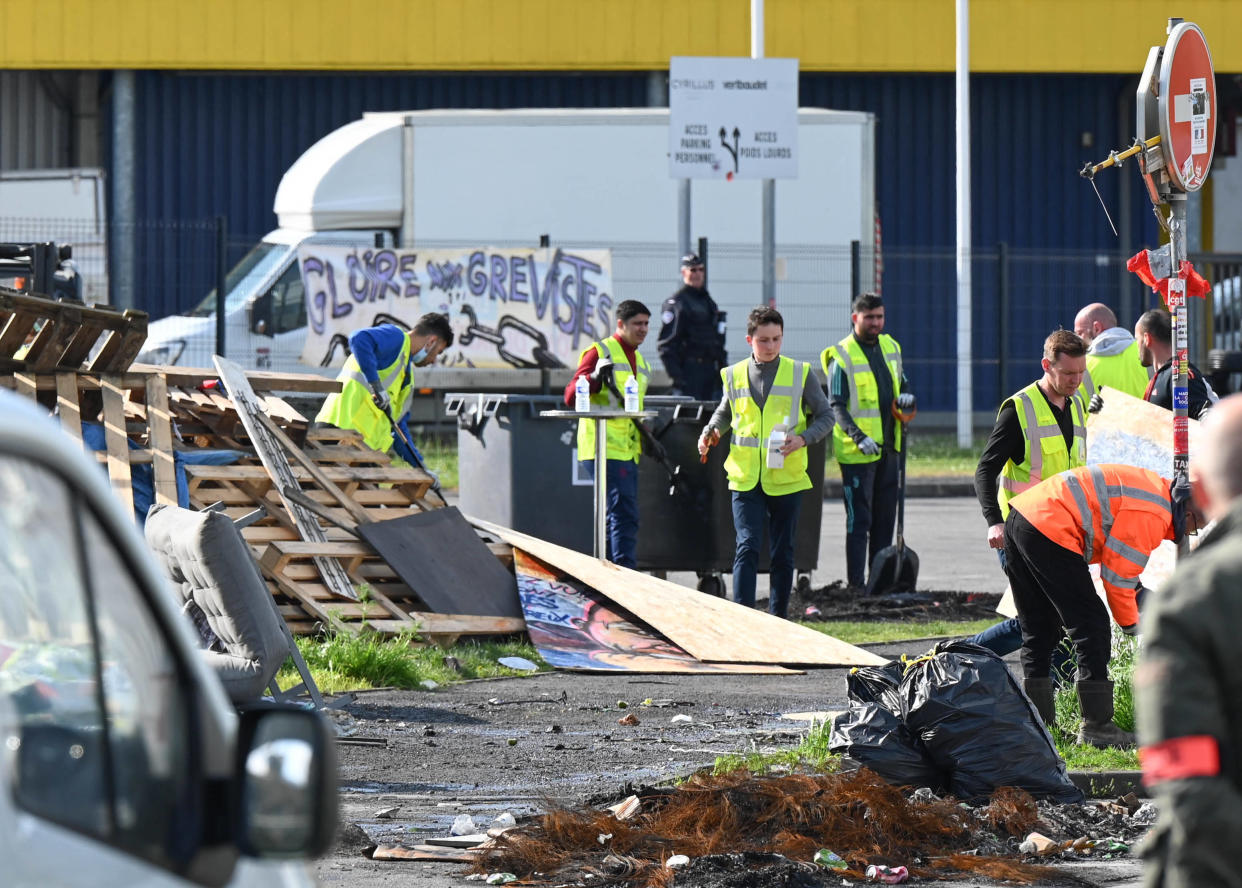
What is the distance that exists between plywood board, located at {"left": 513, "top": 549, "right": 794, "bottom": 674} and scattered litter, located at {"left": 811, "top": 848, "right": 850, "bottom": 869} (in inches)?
170

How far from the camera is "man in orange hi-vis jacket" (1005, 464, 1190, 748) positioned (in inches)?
298

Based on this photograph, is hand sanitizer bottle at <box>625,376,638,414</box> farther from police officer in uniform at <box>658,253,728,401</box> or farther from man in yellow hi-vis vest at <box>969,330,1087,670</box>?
police officer in uniform at <box>658,253,728,401</box>

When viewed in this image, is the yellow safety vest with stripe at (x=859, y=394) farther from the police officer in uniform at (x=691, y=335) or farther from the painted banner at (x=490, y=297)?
the painted banner at (x=490, y=297)

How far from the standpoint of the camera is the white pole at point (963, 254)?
2386 cm

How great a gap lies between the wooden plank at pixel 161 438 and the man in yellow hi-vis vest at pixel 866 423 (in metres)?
4.38

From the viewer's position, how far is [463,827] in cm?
677

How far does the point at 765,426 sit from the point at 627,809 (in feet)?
17.8

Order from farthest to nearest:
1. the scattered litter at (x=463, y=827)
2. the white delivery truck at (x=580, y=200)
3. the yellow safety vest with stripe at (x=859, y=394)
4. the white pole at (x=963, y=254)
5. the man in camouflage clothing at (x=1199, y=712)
Answer: the white pole at (x=963, y=254) → the white delivery truck at (x=580, y=200) → the yellow safety vest with stripe at (x=859, y=394) → the scattered litter at (x=463, y=827) → the man in camouflage clothing at (x=1199, y=712)

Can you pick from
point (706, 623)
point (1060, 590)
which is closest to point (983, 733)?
point (1060, 590)

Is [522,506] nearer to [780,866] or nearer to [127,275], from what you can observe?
[780,866]

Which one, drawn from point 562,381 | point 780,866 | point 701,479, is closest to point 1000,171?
point 562,381

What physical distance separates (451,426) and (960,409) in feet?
19.7

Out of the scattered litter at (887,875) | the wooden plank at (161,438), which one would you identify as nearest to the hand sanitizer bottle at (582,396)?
the wooden plank at (161,438)

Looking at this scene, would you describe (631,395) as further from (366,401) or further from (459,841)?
(459,841)
